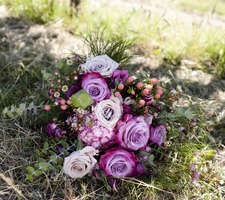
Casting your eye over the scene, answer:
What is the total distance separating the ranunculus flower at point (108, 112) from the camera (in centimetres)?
139

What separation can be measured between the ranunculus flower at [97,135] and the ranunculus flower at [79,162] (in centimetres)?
8

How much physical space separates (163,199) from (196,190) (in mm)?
244

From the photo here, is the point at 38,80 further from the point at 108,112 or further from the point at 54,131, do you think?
the point at 108,112

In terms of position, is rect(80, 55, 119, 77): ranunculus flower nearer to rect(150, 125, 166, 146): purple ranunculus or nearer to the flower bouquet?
the flower bouquet

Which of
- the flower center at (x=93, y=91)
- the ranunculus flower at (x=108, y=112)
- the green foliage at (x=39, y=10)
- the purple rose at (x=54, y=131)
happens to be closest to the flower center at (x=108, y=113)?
the ranunculus flower at (x=108, y=112)

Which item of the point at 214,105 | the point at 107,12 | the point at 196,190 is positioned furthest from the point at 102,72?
the point at 107,12

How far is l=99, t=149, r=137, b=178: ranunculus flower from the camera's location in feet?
4.62

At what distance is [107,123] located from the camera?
1388 millimetres

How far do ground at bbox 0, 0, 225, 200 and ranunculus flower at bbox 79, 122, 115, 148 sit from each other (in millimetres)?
258

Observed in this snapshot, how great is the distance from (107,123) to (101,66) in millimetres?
389

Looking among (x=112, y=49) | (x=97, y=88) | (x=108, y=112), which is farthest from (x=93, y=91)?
(x=112, y=49)

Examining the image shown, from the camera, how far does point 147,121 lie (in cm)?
160

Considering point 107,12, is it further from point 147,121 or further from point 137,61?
point 147,121

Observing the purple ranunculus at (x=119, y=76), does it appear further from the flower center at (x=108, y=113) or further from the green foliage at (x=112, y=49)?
the green foliage at (x=112, y=49)
